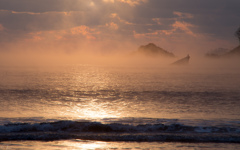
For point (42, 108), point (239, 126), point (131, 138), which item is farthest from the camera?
point (42, 108)

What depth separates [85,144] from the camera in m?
16.9

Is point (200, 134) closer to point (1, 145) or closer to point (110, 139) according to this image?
point (110, 139)

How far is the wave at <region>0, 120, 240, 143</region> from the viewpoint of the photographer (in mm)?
17984

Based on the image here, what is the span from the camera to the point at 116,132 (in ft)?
64.8

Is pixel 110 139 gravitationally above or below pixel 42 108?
below

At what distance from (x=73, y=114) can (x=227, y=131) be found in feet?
47.7

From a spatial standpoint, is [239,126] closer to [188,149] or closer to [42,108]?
[188,149]

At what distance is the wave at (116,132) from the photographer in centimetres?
1798

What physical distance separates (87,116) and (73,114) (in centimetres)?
204

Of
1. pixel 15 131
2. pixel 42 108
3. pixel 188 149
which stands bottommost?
pixel 188 149

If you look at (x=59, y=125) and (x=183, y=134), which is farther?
(x=59, y=125)

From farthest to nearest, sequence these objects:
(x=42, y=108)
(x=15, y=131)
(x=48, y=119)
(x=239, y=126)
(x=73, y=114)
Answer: (x=42, y=108) < (x=73, y=114) < (x=48, y=119) < (x=239, y=126) < (x=15, y=131)

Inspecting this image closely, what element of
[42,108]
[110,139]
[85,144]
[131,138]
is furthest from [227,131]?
[42,108]

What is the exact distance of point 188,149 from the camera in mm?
15906
